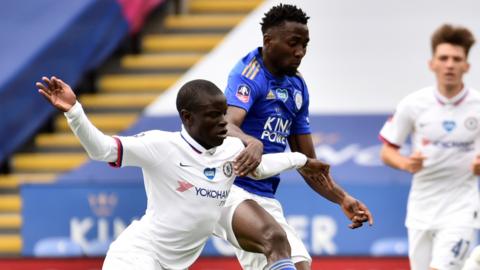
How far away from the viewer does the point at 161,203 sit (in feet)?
19.7

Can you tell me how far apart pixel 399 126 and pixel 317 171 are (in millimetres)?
2093

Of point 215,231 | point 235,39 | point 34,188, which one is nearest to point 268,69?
point 215,231

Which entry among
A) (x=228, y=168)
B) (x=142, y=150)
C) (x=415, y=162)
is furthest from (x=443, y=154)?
(x=142, y=150)

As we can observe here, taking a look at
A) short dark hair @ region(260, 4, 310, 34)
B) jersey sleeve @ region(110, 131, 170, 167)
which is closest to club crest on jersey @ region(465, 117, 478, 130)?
short dark hair @ region(260, 4, 310, 34)

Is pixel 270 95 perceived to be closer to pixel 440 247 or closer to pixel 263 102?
pixel 263 102

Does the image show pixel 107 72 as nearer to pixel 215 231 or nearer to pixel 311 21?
pixel 311 21

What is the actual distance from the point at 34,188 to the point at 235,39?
267cm

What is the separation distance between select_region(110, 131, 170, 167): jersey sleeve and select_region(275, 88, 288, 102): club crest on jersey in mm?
962

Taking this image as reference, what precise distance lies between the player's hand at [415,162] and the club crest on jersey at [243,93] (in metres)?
1.83

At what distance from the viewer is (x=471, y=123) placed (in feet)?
27.3

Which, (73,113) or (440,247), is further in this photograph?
(440,247)

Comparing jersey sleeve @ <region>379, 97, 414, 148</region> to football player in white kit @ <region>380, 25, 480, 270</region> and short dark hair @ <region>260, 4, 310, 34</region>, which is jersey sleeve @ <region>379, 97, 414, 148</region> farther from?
short dark hair @ <region>260, 4, 310, 34</region>

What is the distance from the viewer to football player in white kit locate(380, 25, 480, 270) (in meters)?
8.29

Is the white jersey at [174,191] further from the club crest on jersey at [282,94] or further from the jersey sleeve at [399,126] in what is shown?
the jersey sleeve at [399,126]
